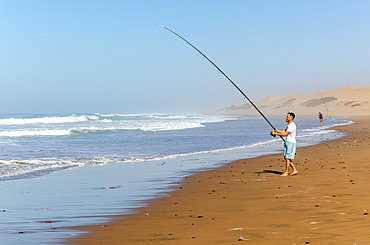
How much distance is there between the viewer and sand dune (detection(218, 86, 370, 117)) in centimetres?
8175

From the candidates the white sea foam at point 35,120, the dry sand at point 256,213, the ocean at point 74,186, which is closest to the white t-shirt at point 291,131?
the dry sand at point 256,213

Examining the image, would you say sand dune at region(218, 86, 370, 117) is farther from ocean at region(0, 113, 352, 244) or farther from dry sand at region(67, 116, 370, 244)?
dry sand at region(67, 116, 370, 244)

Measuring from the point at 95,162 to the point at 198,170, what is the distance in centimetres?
391

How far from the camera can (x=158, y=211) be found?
5.39 m

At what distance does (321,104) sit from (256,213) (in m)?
115

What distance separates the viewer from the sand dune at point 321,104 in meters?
81.8

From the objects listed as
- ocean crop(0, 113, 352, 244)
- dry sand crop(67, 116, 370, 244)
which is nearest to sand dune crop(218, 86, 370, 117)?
ocean crop(0, 113, 352, 244)

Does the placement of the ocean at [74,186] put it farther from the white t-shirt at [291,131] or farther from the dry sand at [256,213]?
the white t-shirt at [291,131]

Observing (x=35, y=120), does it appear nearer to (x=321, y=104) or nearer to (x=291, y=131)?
(x=291, y=131)

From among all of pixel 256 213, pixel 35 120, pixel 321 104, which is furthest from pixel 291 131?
pixel 321 104

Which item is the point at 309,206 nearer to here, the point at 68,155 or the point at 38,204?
the point at 38,204

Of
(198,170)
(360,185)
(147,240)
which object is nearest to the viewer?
(147,240)

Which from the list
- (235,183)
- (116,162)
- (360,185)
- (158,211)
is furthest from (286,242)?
(116,162)

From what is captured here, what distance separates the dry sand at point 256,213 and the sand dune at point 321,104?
66700mm
